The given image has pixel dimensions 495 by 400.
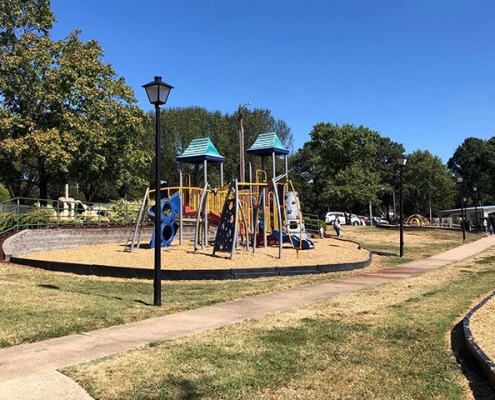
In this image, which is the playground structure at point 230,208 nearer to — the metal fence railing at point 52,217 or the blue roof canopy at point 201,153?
the blue roof canopy at point 201,153

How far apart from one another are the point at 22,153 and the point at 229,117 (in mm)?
25003

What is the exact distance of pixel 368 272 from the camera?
13.0 m

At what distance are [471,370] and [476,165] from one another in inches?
3012

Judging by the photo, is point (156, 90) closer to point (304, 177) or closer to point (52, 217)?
point (52, 217)

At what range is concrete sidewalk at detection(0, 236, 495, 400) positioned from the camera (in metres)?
4.06

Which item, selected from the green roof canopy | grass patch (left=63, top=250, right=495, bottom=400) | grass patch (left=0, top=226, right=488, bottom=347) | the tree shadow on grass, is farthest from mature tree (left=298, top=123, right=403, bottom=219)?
the tree shadow on grass

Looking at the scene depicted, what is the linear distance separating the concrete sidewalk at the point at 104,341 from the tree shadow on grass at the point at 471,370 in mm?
2944

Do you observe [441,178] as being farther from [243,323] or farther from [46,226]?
[243,323]

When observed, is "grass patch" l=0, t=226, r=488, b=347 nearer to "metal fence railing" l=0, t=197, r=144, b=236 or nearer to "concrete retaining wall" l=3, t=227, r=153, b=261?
"concrete retaining wall" l=3, t=227, r=153, b=261

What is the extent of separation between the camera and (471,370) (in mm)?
4422

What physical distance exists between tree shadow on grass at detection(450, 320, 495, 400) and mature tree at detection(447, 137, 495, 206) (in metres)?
68.3

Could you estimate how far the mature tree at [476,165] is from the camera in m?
68.9

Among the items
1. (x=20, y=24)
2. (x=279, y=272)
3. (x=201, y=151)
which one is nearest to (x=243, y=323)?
(x=279, y=272)

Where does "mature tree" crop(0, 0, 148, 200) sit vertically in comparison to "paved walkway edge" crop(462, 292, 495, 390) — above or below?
above
